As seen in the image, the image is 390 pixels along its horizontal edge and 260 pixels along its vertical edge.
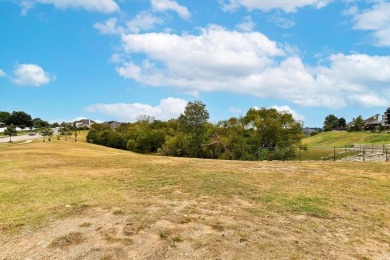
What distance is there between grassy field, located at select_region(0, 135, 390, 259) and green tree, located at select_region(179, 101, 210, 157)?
4957 cm

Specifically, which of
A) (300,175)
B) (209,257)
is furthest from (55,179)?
(300,175)

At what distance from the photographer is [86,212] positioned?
10.8 metres

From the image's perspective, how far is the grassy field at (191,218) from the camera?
811 centimetres

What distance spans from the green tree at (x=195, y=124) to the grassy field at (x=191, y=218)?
4957 centimetres

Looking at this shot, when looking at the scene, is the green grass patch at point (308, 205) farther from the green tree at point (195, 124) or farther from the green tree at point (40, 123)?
the green tree at point (40, 123)

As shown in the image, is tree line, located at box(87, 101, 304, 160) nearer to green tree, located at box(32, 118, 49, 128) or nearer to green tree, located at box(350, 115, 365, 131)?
green tree, located at box(350, 115, 365, 131)

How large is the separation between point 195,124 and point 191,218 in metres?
58.0

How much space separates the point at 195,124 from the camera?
68062 millimetres

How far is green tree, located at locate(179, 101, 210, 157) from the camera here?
67375mm

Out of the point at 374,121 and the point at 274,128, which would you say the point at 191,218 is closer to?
the point at 274,128

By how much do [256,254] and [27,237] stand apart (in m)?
5.90

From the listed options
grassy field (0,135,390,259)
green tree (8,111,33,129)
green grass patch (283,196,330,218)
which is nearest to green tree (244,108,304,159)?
grassy field (0,135,390,259)

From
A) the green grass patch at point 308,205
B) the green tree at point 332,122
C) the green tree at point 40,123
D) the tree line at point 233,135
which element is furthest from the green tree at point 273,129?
the green tree at point 332,122

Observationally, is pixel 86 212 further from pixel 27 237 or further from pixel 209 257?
pixel 209 257
